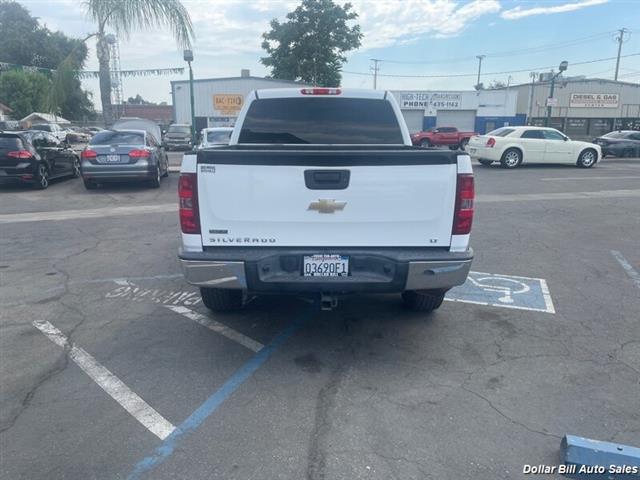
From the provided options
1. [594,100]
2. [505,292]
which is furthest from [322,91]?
[594,100]

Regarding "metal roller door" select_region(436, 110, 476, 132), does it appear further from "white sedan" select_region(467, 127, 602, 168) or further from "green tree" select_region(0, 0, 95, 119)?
"green tree" select_region(0, 0, 95, 119)

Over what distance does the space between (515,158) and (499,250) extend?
13313 millimetres

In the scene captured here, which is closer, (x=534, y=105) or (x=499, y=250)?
(x=499, y=250)

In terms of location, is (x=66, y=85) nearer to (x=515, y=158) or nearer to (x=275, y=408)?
(x=515, y=158)

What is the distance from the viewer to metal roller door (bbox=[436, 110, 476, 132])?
146 ft

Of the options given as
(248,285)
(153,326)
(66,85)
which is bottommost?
(153,326)

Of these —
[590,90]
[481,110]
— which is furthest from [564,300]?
[590,90]

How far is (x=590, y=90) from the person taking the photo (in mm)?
47750

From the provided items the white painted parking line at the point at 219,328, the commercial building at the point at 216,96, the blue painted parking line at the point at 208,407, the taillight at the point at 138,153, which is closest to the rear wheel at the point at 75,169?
the taillight at the point at 138,153

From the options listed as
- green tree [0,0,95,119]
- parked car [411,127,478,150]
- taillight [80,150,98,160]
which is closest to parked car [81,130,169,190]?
taillight [80,150,98,160]

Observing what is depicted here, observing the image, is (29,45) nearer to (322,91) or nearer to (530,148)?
(530,148)

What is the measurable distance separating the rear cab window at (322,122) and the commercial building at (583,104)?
152 ft

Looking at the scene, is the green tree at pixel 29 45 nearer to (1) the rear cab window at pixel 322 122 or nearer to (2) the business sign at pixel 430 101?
(2) the business sign at pixel 430 101

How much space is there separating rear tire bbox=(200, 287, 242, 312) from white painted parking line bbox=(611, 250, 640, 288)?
4741mm
